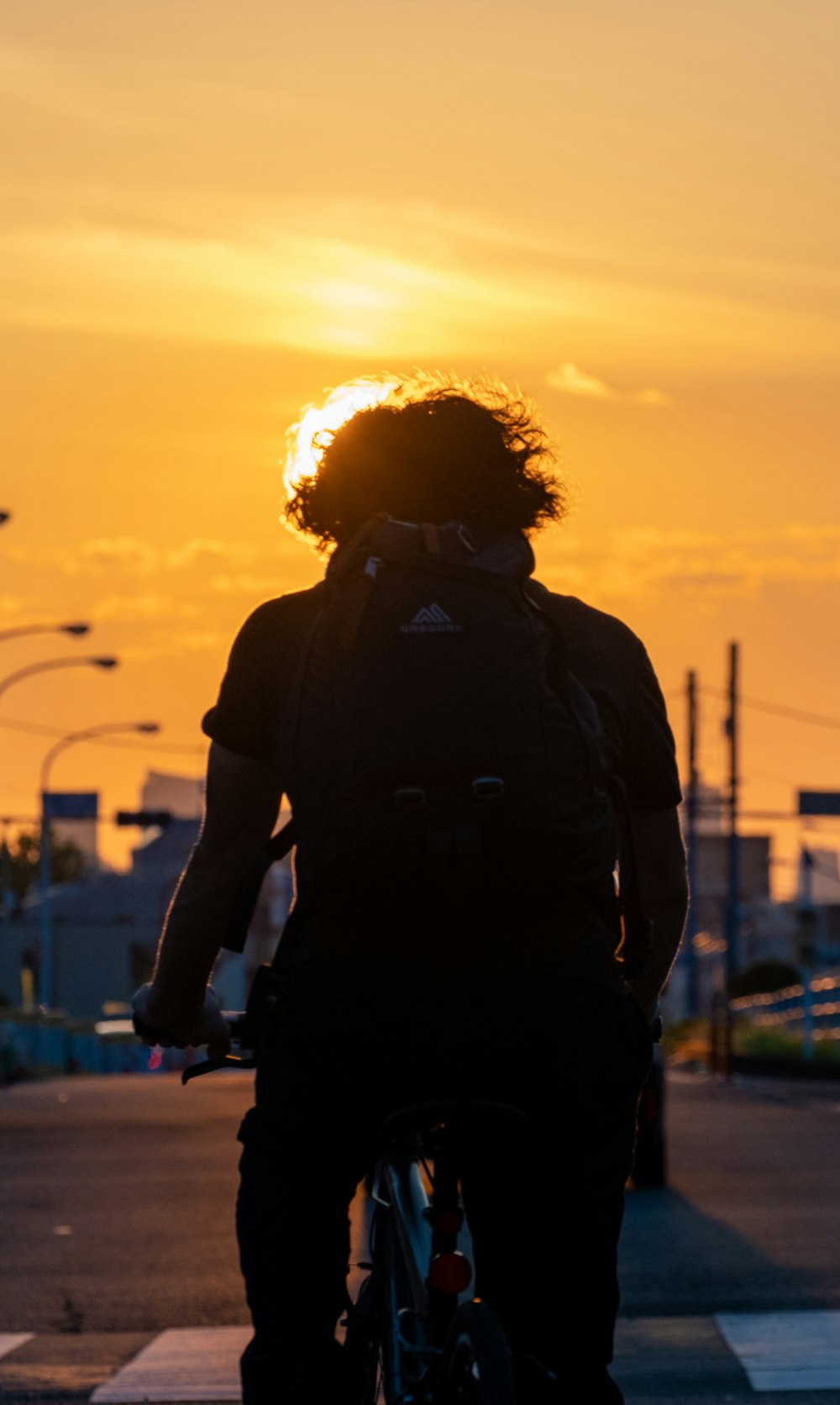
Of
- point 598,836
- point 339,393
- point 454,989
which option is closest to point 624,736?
point 598,836

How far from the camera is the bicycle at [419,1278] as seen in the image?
3240 mm

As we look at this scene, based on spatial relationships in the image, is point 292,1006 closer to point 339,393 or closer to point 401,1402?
point 401,1402

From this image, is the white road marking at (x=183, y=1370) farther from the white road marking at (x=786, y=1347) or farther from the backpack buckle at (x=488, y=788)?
the backpack buckle at (x=488, y=788)

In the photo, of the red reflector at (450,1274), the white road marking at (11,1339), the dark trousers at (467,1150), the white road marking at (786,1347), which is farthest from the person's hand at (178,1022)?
the white road marking at (11,1339)

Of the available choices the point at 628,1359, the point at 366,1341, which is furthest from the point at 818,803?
the point at 366,1341

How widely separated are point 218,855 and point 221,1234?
8.59 m

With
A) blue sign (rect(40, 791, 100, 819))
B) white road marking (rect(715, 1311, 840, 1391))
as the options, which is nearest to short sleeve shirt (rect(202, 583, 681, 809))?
white road marking (rect(715, 1311, 840, 1391))

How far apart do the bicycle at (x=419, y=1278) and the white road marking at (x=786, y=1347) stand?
3.80 m

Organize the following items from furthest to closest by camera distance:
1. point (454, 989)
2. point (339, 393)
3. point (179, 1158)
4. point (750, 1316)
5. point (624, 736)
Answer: point (179, 1158) < point (750, 1316) < point (339, 393) < point (624, 736) < point (454, 989)

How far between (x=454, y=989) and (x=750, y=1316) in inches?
227

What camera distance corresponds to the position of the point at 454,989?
3.26 m

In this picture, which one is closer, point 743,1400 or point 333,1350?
point 333,1350

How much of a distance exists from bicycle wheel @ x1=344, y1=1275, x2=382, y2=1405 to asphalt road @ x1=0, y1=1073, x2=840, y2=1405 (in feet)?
11.5

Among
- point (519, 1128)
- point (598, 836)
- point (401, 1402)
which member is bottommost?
point (401, 1402)
